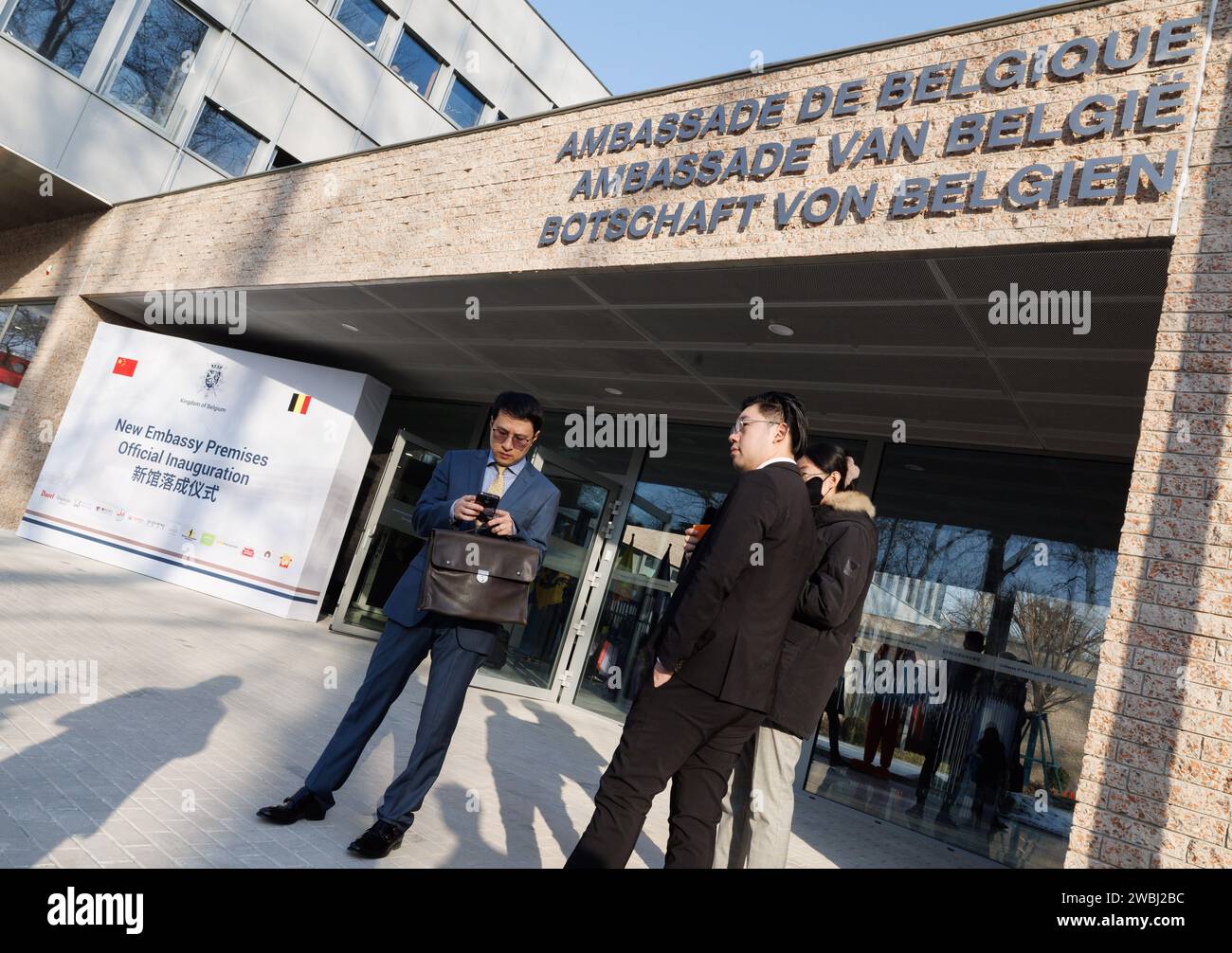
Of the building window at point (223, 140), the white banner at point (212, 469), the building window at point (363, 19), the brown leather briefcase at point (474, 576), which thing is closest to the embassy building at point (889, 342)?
the white banner at point (212, 469)

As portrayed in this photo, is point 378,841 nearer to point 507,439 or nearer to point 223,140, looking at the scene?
point 507,439

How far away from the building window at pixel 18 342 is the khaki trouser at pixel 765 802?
13561 millimetres

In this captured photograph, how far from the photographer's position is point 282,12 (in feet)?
45.1

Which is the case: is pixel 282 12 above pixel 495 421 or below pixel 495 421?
above

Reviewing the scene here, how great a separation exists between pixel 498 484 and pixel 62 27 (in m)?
12.2

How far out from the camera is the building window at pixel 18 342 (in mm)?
12600

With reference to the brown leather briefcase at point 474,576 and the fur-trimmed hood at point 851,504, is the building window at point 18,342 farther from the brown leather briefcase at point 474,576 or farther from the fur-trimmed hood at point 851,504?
the fur-trimmed hood at point 851,504

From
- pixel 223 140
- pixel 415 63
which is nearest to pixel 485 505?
pixel 223 140

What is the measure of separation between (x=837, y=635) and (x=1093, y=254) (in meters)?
2.36

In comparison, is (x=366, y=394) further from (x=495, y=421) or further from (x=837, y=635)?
(x=837, y=635)

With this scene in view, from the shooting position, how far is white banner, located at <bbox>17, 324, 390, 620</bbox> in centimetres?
1023

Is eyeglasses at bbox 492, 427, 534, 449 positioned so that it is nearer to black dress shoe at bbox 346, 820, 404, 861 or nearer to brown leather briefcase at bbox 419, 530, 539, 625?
brown leather briefcase at bbox 419, 530, 539, 625

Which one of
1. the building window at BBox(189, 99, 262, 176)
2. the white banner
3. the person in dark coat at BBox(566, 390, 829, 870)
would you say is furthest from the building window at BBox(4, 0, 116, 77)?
the person in dark coat at BBox(566, 390, 829, 870)
